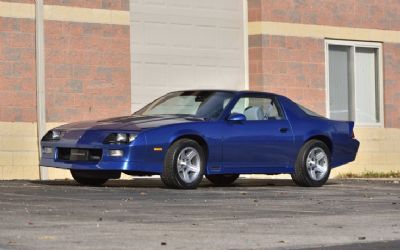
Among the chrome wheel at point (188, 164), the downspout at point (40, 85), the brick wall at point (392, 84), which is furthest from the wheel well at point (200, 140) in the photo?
the brick wall at point (392, 84)

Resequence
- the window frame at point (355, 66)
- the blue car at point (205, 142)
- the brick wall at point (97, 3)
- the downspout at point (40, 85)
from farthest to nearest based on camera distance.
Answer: the window frame at point (355, 66)
the brick wall at point (97, 3)
the downspout at point (40, 85)
the blue car at point (205, 142)

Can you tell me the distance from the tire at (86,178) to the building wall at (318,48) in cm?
645

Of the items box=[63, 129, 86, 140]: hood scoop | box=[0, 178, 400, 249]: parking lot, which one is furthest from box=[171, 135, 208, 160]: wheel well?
box=[63, 129, 86, 140]: hood scoop

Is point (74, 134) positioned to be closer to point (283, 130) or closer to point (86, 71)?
point (283, 130)

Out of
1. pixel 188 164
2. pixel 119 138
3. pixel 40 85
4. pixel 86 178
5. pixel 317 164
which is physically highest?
pixel 40 85

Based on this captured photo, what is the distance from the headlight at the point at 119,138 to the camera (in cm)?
1449

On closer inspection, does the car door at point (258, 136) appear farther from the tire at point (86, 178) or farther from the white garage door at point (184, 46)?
the white garage door at point (184, 46)

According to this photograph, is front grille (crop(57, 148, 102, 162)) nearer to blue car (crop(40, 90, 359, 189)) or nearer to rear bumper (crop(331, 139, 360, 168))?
blue car (crop(40, 90, 359, 189))

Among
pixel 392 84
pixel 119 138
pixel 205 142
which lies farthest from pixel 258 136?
pixel 392 84

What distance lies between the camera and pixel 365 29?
23.5 m

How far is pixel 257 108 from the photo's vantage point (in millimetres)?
16234

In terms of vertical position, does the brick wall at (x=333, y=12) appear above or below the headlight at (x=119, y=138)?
above

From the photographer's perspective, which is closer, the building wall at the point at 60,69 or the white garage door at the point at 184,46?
the building wall at the point at 60,69

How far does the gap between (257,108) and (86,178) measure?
8.50 ft
